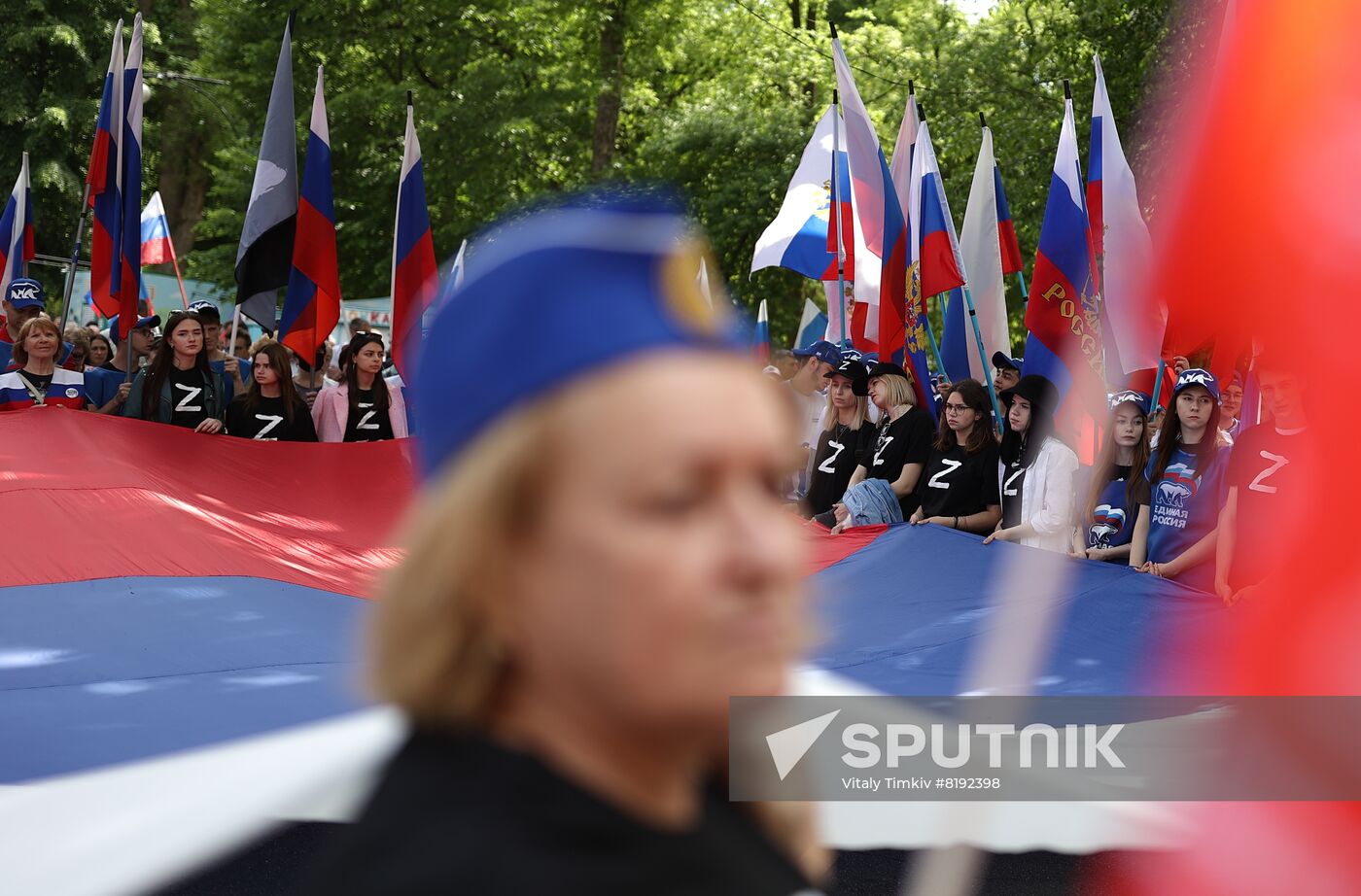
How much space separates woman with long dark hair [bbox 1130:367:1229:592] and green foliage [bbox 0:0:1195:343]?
12.7m

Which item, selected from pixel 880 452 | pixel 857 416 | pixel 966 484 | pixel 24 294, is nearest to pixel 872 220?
pixel 857 416

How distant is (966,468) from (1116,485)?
4.56 ft

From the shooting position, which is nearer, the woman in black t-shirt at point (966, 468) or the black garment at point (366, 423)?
the woman in black t-shirt at point (966, 468)

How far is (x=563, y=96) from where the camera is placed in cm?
2567

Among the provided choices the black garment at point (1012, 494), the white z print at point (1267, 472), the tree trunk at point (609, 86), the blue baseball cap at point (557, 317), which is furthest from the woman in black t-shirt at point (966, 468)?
the tree trunk at point (609, 86)

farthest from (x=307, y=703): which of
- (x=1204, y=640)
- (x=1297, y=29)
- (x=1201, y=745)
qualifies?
(x=1297, y=29)

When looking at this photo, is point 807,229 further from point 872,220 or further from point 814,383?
point 814,383

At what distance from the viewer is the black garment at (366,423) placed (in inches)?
396

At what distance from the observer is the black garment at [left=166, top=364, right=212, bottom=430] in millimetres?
9469

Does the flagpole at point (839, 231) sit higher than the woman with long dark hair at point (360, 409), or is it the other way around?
the flagpole at point (839, 231)

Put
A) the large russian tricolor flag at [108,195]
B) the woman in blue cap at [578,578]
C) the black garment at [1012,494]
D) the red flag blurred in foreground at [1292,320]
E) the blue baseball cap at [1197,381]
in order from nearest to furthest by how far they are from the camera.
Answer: the woman in blue cap at [578,578] < the red flag blurred in foreground at [1292,320] < the blue baseball cap at [1197,381] < the black garment at [1012,494] < the large russian tricolor flag at [108,195]

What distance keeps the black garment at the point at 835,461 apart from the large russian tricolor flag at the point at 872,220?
1.40 metres

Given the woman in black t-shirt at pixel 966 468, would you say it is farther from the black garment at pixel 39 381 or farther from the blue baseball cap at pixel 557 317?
the blue baseball cap at pixel 557 317

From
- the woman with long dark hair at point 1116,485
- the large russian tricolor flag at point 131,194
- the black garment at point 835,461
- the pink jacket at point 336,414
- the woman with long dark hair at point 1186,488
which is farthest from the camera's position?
the large russian tricolor flag at point 131,194
